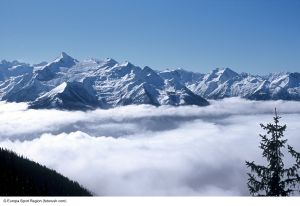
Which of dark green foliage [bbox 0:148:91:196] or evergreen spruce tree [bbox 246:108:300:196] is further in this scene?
dark green foliage [bbox 0:148:91:196]

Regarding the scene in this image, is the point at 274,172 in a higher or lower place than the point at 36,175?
higher

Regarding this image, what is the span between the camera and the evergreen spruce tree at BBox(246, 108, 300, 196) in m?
18.5

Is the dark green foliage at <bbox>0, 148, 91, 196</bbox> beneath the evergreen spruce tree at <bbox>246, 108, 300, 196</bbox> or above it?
beneath

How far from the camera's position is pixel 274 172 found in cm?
1911

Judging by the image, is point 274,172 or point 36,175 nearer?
point 274,172

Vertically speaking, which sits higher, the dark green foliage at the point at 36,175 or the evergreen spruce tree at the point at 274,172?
the evergreen spruce tree at the point at 274,172

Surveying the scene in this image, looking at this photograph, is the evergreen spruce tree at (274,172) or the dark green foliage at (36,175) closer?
the evergreen spruce tree at (274,172)

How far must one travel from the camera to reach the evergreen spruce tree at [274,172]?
1855 cm
